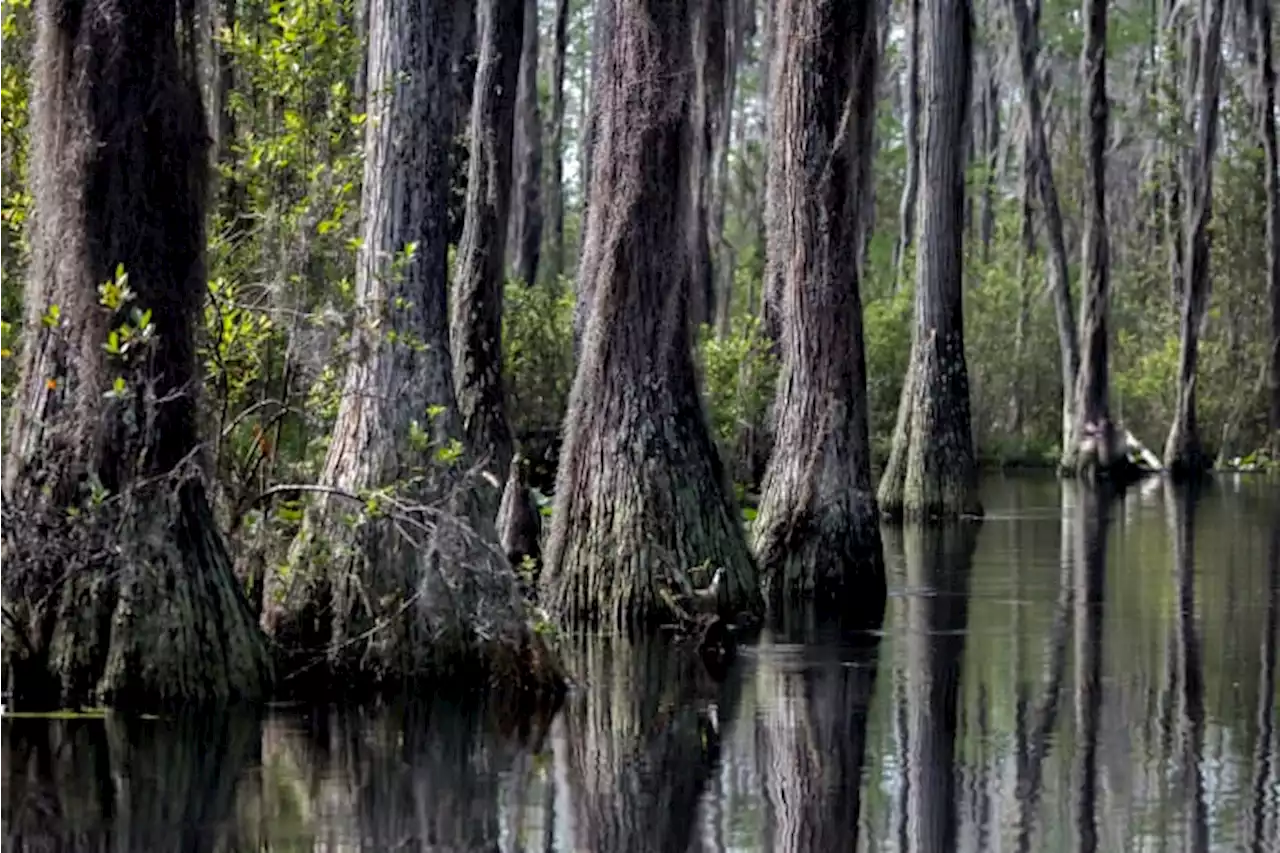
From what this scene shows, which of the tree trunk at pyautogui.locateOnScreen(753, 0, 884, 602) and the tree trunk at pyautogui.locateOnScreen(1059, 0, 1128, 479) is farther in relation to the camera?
the tree trunk at pyautogui.locateOnScreen(1059, 0, 1128, 479)

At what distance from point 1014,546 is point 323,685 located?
1255 centimetres

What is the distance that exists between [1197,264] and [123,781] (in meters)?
33.7

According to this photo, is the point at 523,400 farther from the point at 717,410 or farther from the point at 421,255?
the point at 421,255

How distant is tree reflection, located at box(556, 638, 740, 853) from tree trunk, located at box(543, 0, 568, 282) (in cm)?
2640

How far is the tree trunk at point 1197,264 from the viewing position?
1549 inches

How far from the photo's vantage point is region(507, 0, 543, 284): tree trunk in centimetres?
3716

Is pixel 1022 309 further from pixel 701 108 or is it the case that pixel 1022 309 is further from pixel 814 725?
pixel 814 725

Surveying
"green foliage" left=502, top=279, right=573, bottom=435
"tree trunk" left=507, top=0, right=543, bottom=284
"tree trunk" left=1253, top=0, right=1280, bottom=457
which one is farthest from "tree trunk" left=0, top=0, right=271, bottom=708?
"tree trunk" left=1253, top=0, right=1280, bottom=457

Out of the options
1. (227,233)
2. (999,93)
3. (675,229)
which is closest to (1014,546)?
(675,229)

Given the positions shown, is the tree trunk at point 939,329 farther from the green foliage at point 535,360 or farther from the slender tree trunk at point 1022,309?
the slender tree trunk at point 1022,309

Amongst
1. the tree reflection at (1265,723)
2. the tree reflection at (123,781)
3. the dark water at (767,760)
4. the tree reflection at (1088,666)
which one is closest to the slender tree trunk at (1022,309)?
the tree reflection at (1088,666)

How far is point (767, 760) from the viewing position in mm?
9898

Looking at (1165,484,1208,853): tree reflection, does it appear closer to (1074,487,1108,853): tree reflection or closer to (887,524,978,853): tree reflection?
(1074,487,1108,853): tree reflection

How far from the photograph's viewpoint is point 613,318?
14656 millimetres
